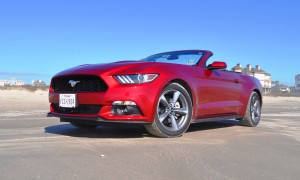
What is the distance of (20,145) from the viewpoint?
4.05m

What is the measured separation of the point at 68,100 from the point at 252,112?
3.70m

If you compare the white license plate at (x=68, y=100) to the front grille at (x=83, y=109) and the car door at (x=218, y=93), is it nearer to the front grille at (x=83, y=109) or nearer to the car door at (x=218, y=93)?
the front grille at (x=83, y=109)

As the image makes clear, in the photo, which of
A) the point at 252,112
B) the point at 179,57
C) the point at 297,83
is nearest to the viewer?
the point at 179,57

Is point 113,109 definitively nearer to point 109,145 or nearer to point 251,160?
point 109,145

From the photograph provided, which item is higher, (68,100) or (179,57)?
(179,57)

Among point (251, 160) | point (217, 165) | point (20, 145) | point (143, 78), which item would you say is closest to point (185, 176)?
point (217, 165)

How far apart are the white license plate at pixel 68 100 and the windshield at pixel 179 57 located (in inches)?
75.9

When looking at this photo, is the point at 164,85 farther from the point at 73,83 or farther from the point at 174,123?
the point at 73,83

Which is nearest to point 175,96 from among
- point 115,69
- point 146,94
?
point 146,94

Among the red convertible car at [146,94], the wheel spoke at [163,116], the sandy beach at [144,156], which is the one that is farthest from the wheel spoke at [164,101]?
the sandy beach at [144,156]

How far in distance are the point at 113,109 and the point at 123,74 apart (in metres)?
0.44

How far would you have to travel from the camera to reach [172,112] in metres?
4.77

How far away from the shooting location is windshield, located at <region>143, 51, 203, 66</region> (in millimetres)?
5707

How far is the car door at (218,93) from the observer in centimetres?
527
